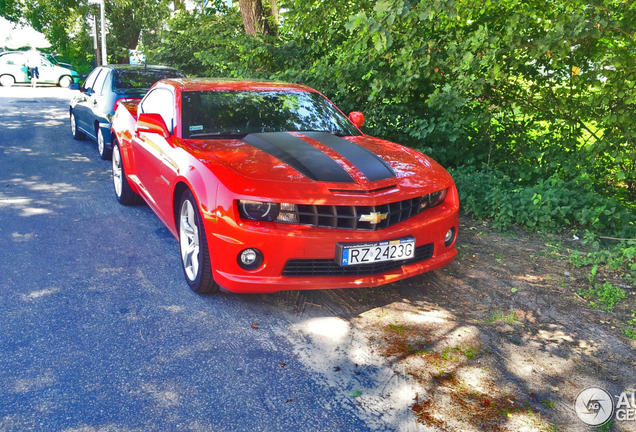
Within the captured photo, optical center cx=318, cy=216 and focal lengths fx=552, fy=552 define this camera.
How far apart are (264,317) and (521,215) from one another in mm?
3444

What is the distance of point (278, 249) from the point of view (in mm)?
3598

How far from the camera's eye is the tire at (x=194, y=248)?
3.90 metres

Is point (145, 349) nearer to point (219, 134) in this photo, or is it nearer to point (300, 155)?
point (300, 155)

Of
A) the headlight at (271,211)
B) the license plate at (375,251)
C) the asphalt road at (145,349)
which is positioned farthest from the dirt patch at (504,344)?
the headlight at (271,211)

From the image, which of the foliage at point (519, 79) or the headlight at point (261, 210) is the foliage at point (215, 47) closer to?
the foliage at point (519, 79)

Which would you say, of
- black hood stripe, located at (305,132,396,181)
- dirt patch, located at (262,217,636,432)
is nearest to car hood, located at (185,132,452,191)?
black hood stripe, located at (305,132,396,181)

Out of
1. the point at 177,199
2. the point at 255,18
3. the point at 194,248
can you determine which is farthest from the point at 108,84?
the point at 194,248

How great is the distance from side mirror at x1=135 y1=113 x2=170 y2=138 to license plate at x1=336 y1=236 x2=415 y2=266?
6.58ft

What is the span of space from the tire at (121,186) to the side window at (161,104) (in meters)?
0.84

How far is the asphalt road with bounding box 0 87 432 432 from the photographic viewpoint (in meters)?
2.72

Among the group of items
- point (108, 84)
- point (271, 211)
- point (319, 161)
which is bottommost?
point (271, 211)

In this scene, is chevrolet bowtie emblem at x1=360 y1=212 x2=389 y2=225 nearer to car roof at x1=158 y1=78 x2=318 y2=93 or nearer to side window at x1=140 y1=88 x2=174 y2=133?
side window at x1=140 y1=88 x2=174 y2=133

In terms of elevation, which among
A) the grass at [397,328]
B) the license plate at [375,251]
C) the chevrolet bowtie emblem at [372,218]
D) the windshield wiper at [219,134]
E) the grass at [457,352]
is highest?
the windshield wiper at [219,134]

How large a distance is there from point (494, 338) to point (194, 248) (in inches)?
88.2
